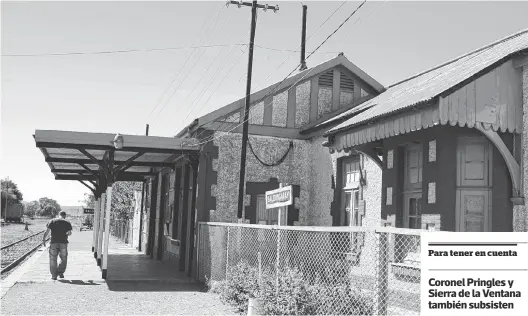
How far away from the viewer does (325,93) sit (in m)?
17.0

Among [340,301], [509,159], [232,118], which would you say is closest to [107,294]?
[232,118]

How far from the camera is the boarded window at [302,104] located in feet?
54.8

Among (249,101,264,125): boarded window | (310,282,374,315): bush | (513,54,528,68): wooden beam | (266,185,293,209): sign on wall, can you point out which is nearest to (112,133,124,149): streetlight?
(249,101,264,125): boarded window

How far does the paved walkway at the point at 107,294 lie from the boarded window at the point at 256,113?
4723mm

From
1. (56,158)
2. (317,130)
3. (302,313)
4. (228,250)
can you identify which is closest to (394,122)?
(302,313)

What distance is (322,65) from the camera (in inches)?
657

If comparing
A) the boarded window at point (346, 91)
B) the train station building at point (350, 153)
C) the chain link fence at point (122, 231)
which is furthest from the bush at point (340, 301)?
the chain link fence at point (122, 231)

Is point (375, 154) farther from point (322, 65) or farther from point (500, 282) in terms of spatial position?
point (500, 282)

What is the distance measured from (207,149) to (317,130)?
3059mm

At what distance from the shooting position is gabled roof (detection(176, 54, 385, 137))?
15531 millimetres

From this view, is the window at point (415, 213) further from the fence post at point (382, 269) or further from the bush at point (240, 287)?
the fence post at point (382, 269)

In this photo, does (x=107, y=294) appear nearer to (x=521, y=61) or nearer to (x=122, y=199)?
(x=521, y=61)

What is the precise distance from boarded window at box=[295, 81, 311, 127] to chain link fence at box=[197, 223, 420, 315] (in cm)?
344

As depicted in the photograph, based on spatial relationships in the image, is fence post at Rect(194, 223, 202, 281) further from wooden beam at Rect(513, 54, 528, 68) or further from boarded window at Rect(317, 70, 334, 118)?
wooden beam at Rect(513, 54, 528, 68)
